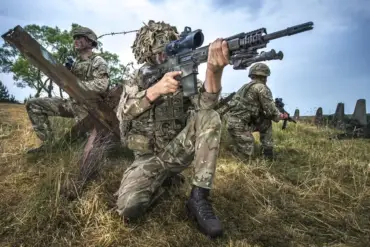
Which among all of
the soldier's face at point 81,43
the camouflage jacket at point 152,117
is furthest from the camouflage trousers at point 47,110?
the camouflage jacket at point 152,117

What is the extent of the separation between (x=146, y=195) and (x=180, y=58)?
1.26 metres

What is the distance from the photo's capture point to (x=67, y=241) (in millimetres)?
2689

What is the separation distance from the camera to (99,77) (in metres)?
5.32

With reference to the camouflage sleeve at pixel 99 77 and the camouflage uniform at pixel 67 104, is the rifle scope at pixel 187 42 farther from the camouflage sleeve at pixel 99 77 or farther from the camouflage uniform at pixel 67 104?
the camouflage uniform at pixel 67 104

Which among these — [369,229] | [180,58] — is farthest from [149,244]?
[369,229]

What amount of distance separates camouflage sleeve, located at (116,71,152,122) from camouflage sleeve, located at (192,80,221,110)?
45 cm

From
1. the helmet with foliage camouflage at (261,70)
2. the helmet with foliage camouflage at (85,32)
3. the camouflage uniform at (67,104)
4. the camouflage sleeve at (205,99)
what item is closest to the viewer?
the camouflage sleeve at (205,99)

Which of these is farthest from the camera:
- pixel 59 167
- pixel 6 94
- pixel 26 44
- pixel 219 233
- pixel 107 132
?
pixel 6 94

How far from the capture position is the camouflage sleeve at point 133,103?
317cm

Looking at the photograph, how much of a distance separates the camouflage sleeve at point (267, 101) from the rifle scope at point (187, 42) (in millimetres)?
3604

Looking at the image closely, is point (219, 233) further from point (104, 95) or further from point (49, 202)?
point (104, 95)

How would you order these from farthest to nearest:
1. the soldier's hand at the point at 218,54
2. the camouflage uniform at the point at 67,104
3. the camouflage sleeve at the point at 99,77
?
the camouflage uniform at the point at 67,104 < the camouflage sleeve at the point at 99,77 < the soldier's hand at the point at 218,54

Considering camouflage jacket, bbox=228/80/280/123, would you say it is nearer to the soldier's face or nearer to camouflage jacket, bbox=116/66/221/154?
the soldier's face

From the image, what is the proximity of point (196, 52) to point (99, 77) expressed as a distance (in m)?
2.86
